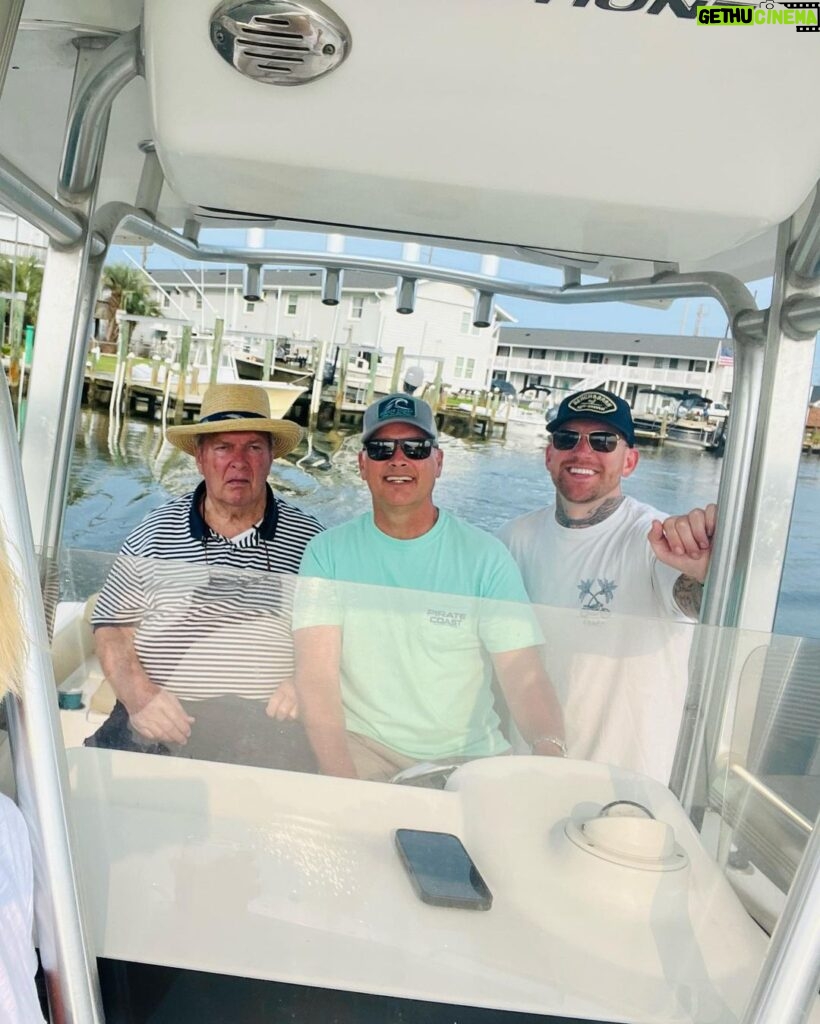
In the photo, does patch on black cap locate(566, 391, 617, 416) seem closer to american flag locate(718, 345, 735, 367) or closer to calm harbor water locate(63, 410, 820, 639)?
calm harbor water locate(63, 410, 820, 639)

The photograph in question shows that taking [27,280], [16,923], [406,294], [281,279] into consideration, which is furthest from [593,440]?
[16,923]

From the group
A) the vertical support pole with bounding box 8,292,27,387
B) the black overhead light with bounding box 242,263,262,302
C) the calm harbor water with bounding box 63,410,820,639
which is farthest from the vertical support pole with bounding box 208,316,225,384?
the vertical support pole with bounding box 8,292,27,387

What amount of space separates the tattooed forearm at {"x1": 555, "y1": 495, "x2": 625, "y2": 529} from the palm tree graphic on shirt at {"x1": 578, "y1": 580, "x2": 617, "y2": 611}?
0.16 meters

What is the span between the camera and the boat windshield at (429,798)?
3.30 feet

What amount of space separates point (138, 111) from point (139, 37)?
66cm

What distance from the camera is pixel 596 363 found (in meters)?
2.54

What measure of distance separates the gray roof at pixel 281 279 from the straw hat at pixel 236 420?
286 mm

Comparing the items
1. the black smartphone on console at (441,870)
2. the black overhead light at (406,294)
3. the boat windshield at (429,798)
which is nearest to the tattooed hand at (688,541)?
the black overhead light at (406,294)

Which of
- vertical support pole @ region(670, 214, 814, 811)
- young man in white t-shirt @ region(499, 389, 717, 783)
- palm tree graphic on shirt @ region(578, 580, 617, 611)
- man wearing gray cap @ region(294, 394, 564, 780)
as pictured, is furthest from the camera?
palm tree graphic on shirt @ region(578, 580, 617, 611)

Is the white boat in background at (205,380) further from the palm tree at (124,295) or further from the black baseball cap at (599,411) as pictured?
the black baseball cap at (599,411)

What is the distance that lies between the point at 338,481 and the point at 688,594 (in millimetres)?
1011

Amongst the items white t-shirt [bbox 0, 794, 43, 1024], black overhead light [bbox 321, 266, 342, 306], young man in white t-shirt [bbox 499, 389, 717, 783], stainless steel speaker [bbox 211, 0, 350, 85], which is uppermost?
black overhead light [bbox 321, 266, 342, 306]

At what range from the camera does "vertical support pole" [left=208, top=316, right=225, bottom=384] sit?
8.36ft

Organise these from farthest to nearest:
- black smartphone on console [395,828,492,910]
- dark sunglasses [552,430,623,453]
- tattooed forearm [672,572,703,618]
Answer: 1. dark sunglasses [552,430,623,453]
2. tattooed forearm [672,572,703,618]
3. black smartphone on console [395,828,492,910]
